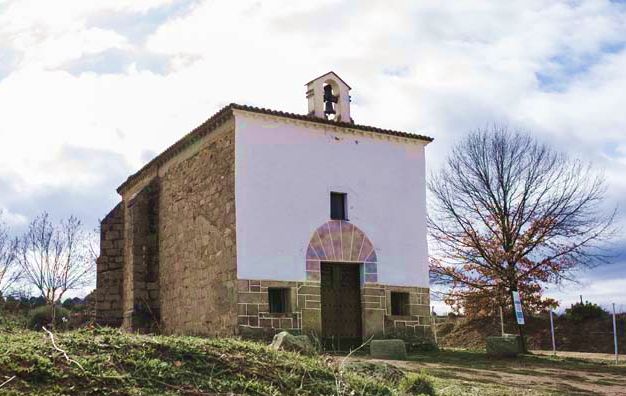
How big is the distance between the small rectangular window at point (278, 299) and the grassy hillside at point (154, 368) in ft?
30.0

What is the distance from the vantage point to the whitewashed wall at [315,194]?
52.8ft

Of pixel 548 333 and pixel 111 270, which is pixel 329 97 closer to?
pixel 111 270

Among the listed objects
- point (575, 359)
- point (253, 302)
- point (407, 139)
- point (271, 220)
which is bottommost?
point (575, 359)

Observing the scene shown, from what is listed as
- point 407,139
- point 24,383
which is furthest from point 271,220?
point 24,383

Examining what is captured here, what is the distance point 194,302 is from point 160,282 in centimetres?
280

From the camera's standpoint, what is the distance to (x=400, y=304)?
18000 mm

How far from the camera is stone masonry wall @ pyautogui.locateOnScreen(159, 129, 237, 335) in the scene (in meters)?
16.2

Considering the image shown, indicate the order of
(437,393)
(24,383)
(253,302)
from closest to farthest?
(24,383)
(437,393)
(253,302)

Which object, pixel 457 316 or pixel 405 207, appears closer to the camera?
pixel 405 207

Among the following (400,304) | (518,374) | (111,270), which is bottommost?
(518,374)

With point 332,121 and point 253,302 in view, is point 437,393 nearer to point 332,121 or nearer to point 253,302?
point 253,302

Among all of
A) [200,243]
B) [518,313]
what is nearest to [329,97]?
[200,243]

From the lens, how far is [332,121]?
17.4m

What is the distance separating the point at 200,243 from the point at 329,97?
4.91 m
